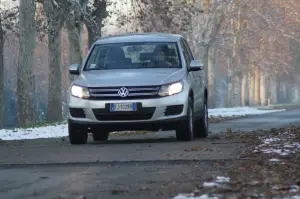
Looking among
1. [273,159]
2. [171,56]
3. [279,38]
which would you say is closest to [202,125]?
[171,56]

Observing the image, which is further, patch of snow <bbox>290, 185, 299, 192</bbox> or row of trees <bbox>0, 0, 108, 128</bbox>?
row of trees <bbox>0, 0, 108, 128</bbox>

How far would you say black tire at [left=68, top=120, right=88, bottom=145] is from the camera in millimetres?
15453

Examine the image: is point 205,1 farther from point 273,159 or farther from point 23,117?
point 273,159

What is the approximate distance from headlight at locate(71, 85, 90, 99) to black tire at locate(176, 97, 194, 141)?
1.58 meters

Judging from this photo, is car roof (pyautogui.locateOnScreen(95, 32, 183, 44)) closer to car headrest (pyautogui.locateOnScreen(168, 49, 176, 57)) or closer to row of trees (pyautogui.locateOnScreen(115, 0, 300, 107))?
car headrest (pyautogui.locateOnScreen(168, 49, 176, 57))

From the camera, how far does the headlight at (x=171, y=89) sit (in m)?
15.1

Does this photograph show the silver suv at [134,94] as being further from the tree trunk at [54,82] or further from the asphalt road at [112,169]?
the tree trunk at [54,82]

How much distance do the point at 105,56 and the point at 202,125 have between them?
2.35 meters

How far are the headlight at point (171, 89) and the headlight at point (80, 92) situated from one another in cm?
117

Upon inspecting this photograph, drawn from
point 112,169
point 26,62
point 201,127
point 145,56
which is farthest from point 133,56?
point 26,62

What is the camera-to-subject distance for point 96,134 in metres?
17.6

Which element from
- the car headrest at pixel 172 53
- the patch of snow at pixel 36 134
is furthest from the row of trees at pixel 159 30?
the car headrest at pixel 172 53

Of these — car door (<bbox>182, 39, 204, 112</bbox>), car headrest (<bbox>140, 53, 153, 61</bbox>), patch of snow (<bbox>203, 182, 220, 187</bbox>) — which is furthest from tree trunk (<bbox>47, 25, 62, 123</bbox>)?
patch of snow (<bbox>203, 182, 220, 187</bbox>)

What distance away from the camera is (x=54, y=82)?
41.9 m
